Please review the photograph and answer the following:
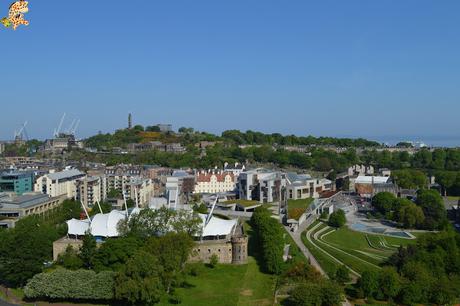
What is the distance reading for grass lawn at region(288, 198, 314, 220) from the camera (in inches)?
1791

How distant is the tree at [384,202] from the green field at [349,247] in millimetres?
7263

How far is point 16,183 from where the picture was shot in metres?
53.7

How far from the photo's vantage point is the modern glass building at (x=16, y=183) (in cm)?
5384

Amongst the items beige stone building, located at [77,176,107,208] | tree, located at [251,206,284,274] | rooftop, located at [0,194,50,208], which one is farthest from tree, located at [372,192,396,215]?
rooftop, located at [0,194,50,208]

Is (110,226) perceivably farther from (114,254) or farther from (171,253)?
(171,253)

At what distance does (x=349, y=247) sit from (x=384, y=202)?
534 inches

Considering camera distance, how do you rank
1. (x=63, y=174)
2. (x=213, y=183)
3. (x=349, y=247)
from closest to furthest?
1. (x=349, y=247)
2. (x=63, y=174)
3. (x=213, y=183)

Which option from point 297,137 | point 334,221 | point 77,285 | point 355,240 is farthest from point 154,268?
point 297,137

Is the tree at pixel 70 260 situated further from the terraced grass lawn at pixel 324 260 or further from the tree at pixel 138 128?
the tree at pixel 138 128

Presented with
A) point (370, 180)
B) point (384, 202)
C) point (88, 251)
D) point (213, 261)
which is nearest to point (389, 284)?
point (213, 261)

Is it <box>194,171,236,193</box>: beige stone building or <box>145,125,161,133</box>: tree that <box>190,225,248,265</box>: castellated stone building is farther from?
<box>145,125,161,133</box>: tree

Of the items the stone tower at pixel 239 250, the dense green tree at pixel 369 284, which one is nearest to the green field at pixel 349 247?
the dense green tree at pixel 369 284

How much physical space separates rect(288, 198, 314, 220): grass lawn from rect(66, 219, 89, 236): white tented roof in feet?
57.2

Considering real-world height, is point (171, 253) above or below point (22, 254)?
above
